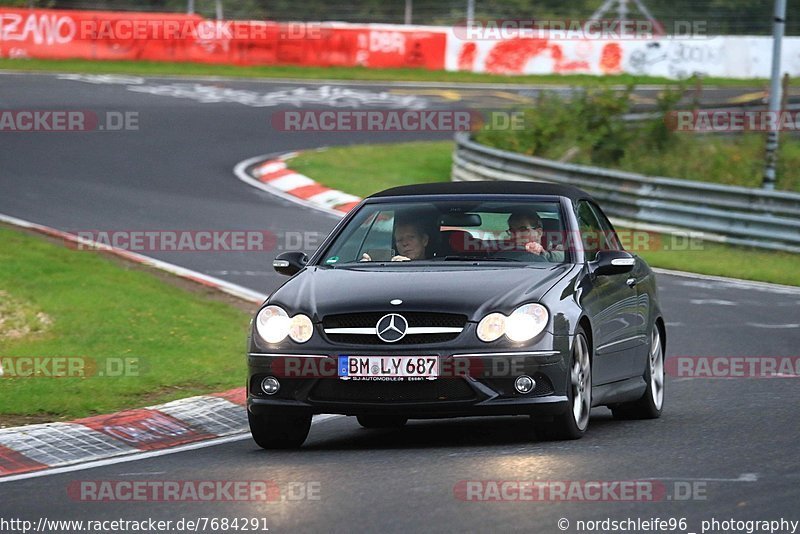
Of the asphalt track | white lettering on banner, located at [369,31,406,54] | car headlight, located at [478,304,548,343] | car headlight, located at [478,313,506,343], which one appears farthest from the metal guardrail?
white lettering on banner, located at [369,31,406,54]

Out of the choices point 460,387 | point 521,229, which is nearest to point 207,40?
point 521,229

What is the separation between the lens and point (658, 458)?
7.83 metres

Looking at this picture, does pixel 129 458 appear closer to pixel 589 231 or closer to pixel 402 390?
pixel 402 390

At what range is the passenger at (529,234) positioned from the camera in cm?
908

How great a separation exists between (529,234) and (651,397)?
160 centimetres

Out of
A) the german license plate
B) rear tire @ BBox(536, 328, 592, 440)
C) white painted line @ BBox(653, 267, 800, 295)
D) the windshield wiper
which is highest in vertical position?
the windshield wiper

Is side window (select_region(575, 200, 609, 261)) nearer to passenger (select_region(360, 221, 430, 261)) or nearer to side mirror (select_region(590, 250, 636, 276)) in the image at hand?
side mirror (select_region(590, 250, 636, 276))

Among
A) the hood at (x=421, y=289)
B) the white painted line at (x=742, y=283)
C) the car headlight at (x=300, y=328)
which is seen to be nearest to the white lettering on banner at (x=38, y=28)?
the white painted line at (x=742, y=283)

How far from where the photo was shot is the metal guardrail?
66.5 feet

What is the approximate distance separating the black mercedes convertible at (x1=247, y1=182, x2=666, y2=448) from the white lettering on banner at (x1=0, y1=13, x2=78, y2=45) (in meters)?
30.0

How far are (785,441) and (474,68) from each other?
34560 millimetres

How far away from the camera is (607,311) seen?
921cm

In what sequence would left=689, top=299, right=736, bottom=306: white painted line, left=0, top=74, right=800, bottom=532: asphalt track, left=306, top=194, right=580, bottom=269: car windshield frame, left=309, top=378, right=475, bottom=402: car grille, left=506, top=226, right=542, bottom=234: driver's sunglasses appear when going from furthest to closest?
left=689, top=299, right=736, bottom=306: white painted line < left=506, top=226, right=542, bottom=234: driver's sunglasses < left=306, top=194, right=580, bottom=269: car windshield frame < left=309, top=378, right=475, bottom=402: car grille < left=0, top=74, right=800, bottom=532: asphalt track

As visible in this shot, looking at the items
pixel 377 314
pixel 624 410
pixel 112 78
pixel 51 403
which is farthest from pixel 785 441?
pixel 112 78
